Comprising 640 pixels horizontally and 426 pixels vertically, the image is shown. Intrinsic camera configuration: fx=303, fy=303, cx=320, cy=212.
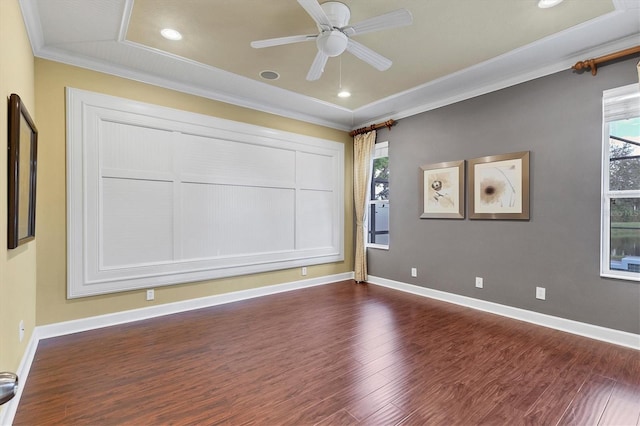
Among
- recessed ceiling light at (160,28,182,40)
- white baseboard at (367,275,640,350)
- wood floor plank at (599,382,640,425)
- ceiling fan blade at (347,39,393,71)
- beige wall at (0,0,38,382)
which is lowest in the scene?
wood floor plank at (599,382,640,425)

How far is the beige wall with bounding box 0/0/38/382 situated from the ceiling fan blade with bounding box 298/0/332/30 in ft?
5.70

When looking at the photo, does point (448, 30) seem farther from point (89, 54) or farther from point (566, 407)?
point (89, 54)

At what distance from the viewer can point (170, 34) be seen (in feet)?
9.23

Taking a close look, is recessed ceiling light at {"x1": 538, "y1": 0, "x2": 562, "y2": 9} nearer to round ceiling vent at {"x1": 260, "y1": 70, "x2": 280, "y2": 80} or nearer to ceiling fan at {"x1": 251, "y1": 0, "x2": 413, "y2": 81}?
ceiling fan at {"x1": 251, "y1": 0, "x2": 413, "y2": 81}

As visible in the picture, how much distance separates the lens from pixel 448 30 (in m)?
2.76

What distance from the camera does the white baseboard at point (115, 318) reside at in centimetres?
218

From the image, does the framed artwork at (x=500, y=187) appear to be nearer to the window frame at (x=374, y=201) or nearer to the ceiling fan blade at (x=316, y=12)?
the window frame at (x=374, y=201)

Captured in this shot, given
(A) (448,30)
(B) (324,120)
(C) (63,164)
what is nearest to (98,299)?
(C) (63,164)

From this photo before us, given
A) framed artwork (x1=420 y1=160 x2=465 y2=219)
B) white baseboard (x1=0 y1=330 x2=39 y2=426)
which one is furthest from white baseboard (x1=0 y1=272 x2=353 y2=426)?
framed artwork (x1=420 y1=160 x2=465 y2=219)

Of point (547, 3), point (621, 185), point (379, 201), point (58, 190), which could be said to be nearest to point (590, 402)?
point (621, 185)

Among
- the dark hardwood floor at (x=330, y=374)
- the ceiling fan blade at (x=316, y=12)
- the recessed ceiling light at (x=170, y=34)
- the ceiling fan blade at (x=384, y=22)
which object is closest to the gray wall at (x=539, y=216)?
the dark hardwood floor at (x=330, y=374)

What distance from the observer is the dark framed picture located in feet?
6.02

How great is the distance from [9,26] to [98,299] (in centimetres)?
257

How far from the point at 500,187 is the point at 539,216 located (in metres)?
0.54
